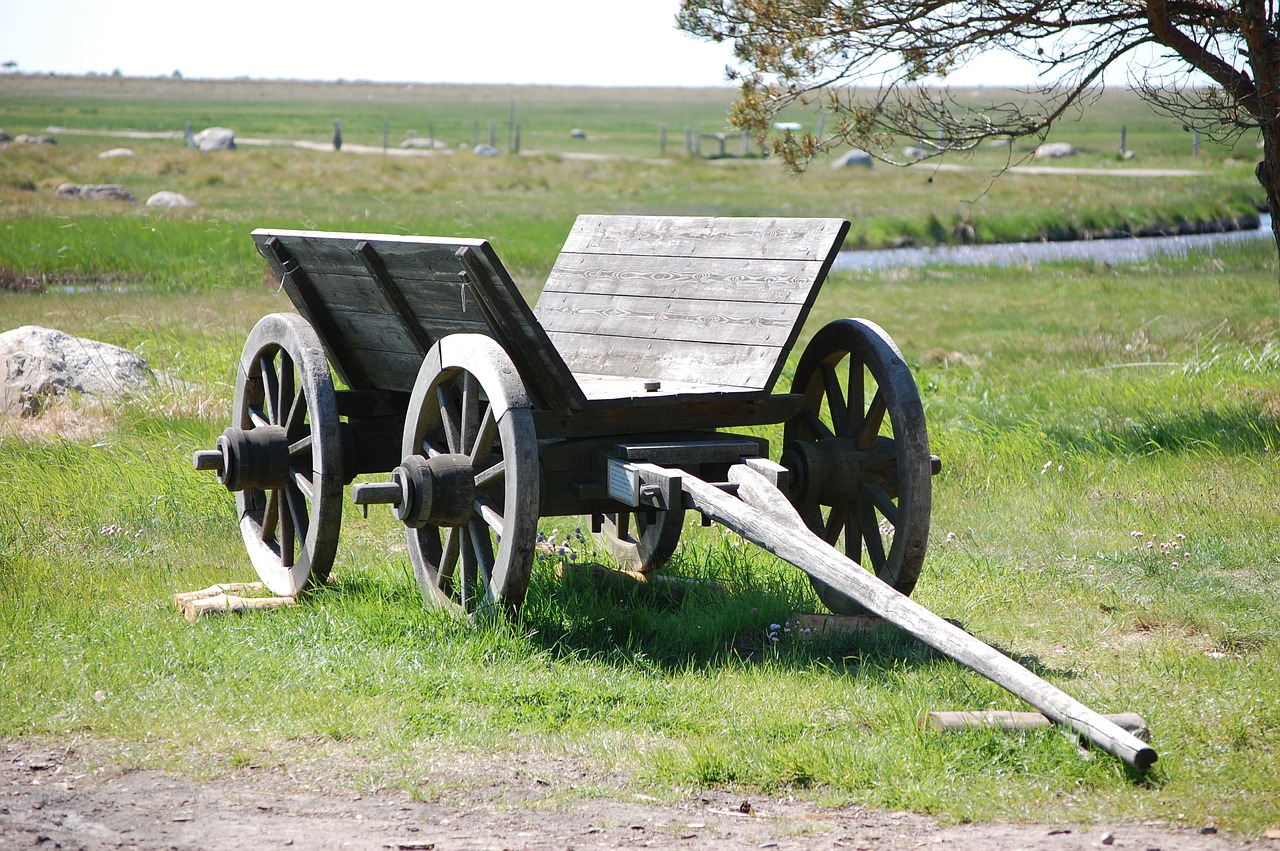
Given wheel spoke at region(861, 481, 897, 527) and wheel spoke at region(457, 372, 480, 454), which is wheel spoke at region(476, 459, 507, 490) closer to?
wheel spoke at region(457, 372, 480, 454)

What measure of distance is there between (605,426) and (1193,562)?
8.96 ft

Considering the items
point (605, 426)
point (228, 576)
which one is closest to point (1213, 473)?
point (605, 426)

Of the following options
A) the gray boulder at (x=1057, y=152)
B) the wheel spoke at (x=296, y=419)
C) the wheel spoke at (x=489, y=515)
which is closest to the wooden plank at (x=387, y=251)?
the wheel spoke at (x=296, y=419)

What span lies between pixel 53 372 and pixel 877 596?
21.2ft

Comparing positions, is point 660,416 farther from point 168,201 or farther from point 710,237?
point 168,201

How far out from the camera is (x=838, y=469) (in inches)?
184

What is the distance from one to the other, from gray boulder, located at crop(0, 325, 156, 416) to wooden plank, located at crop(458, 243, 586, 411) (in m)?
4.75

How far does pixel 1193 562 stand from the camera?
5.41m

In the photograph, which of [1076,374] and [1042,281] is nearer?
[1076,374]

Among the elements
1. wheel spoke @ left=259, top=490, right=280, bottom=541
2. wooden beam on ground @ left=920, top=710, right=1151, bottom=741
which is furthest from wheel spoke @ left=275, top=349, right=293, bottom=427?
wooden beam on ground @ left=920, top=710, right=1151, bottom=741

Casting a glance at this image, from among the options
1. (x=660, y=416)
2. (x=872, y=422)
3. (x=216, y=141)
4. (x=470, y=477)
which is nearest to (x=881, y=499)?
(x=872, y=422)

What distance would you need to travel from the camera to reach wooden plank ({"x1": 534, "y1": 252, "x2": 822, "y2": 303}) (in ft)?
15.3

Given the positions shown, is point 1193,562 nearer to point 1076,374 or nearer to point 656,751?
point 656,751

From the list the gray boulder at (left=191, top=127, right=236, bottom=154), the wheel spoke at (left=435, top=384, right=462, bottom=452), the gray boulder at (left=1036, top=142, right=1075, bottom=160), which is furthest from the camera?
the gray boulder at (left=1036, top=142, right=1075, bottom=160)
